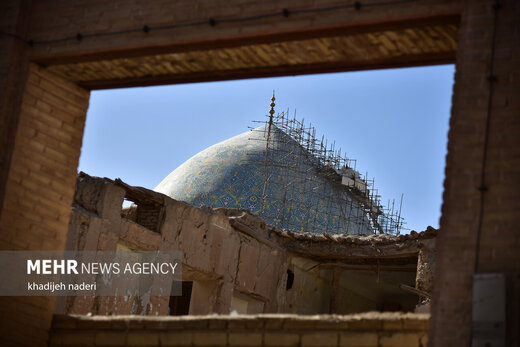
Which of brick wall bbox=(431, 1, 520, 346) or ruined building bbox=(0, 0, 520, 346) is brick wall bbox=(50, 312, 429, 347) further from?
brick wall bbox=(431, 1, 520, 346)

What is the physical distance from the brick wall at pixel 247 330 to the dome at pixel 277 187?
1486 centimetres

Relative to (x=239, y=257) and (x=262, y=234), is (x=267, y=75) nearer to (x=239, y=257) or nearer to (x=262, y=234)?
(x=239, y=257)

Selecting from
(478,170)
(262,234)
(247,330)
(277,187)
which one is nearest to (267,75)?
(247,330)

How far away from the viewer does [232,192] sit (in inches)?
920

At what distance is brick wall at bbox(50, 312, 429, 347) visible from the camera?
652 cm

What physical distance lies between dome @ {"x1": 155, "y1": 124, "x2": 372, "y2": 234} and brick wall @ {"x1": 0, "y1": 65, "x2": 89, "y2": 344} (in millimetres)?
14258

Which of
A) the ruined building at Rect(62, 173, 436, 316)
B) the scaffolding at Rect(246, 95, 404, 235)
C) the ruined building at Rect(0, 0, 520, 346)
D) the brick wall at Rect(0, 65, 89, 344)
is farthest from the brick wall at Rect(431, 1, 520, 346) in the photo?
the scaffolding at Rect(246, 95, 404, 235)

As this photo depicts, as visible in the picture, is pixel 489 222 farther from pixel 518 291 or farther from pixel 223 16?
pixel 223 16

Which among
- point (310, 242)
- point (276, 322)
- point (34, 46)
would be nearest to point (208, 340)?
point (276, 322)

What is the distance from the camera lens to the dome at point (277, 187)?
904 inches

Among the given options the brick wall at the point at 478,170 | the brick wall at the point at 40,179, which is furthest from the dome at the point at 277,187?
the brick wall at the point at 478,170

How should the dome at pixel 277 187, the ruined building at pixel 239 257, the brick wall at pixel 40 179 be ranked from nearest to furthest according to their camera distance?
the brick wall at pixel 40 179
the ruined building at pixel 239 257
the dome at pixel 277 187

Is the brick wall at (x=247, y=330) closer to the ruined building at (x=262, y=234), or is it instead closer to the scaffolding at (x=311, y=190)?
the ruined building at (x=262, y=234)

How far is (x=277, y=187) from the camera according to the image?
23.4 metres
